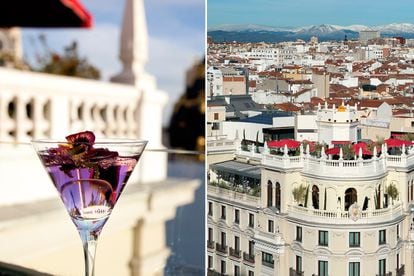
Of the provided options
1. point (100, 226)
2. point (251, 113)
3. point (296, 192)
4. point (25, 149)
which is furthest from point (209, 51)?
point (25, 149)

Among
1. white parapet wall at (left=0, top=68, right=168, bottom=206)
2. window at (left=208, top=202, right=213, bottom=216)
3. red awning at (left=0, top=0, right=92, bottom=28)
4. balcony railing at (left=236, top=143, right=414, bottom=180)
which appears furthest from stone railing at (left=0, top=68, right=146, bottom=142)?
balcony railing at (left=236, top=143, right=414, bottom=180)

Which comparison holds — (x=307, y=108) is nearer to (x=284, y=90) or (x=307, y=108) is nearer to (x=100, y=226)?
(x=284, y=90)

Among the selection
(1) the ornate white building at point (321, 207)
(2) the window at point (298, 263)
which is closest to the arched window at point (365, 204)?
(1) the ornate white building at point (321, 207)

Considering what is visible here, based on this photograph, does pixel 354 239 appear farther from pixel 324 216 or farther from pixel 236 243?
pixel 236 243

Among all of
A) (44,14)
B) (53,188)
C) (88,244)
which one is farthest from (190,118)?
(88,244)

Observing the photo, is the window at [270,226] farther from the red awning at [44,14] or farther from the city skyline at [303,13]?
the red awning at [44,14]
